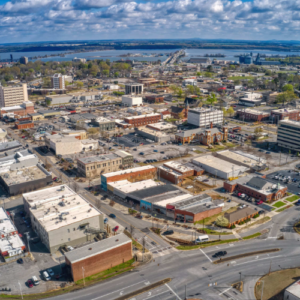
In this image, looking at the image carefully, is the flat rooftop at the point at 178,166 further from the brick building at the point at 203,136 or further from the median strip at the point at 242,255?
the median strip at the point at 242,255

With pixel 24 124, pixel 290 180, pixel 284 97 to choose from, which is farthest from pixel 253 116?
pixel 24 124

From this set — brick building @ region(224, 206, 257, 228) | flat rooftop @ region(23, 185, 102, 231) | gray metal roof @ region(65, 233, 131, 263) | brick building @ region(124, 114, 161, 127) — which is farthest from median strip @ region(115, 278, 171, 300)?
brick building @ region(124, 114, 161, 127)

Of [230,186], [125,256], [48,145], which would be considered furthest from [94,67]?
[125,256]

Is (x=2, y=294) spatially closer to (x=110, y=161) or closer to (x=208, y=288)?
(x=208, y=288)

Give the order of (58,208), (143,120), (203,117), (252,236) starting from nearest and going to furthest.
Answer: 1. (252,236)
2. (58,208)
3. (203,117)
4. (143,120)

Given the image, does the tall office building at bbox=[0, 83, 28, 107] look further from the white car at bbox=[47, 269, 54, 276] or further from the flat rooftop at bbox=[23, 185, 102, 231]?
the white car at bbox=[47, 269, 54, 276]

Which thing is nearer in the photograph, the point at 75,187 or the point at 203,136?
the point at 75,187

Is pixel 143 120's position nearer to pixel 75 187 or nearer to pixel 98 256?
pixel 75 187
